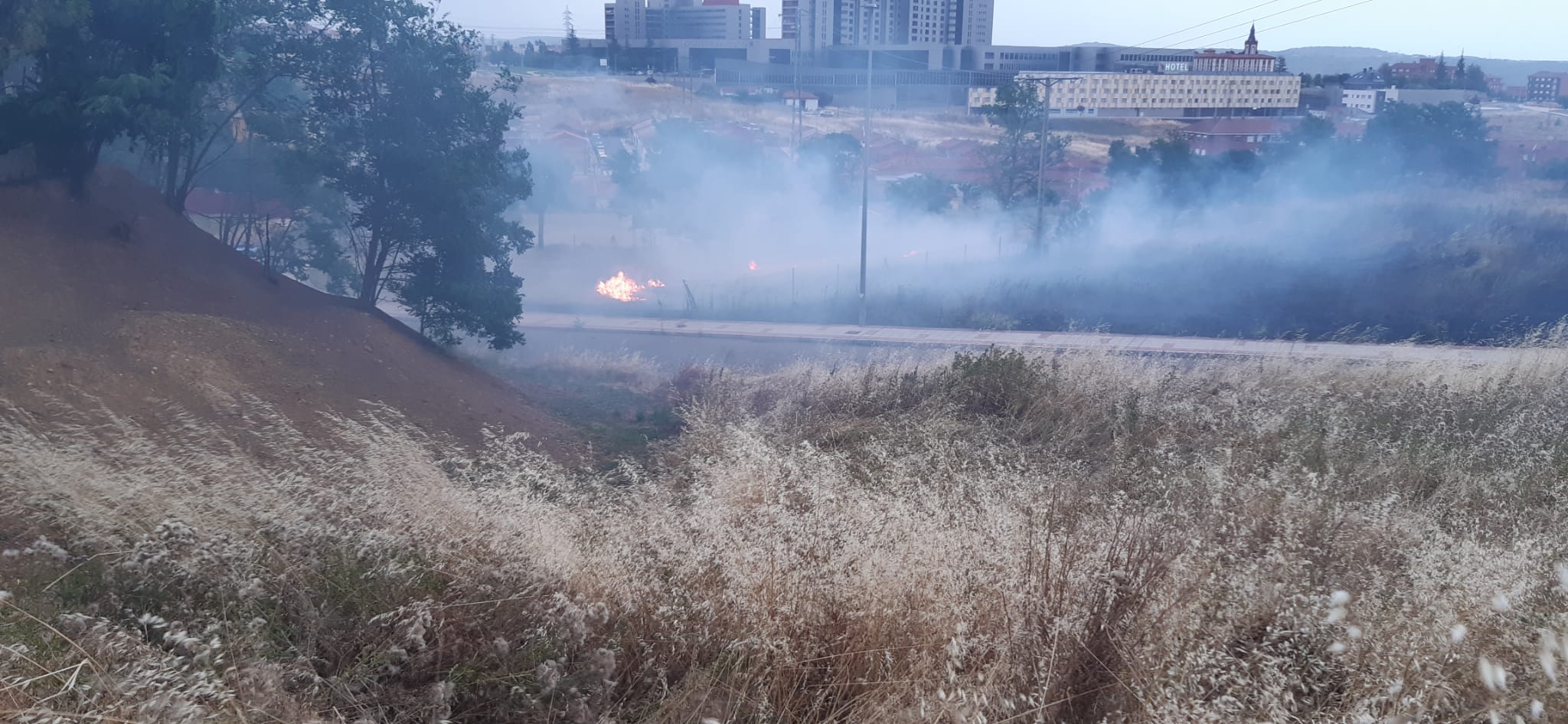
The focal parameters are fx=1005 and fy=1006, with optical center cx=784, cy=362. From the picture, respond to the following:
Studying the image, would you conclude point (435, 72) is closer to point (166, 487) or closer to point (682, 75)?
point (166, 487)

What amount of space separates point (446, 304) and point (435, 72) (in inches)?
136

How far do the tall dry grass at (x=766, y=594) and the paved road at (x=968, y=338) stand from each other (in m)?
13.9

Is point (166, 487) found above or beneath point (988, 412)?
above

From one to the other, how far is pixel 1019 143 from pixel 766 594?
129ft

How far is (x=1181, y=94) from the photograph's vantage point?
145 feet

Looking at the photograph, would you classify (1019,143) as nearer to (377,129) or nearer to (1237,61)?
(1237,61)

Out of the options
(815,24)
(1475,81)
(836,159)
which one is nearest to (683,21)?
(815,24)

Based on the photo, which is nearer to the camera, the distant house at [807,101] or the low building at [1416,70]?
the low building at [1416,70]

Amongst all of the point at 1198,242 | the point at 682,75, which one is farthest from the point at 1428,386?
the point at 682,75

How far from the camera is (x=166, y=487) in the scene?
14.5ft

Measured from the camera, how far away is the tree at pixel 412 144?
14.5 metres

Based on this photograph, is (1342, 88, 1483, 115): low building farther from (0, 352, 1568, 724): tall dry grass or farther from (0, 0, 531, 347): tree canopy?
(0, 352, 1568, 724): tall dry grass

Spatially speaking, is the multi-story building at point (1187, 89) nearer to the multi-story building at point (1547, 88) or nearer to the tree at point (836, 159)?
the tree at point (836, 159)

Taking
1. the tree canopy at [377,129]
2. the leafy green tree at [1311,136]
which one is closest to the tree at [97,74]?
the tree canopy at [377,129]
